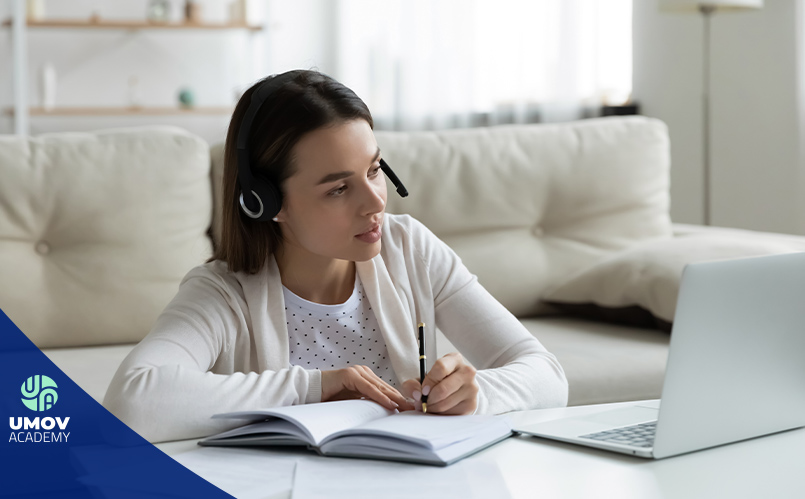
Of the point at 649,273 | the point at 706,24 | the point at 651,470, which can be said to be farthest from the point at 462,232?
the point at 706,24

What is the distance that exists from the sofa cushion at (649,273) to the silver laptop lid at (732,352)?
1.02 metres

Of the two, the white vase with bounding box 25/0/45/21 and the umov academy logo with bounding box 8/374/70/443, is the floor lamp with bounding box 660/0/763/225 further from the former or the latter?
the white vase with bounding box 25/0/45/21

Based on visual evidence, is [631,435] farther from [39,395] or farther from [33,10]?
[33,10]

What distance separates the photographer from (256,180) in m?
1.16

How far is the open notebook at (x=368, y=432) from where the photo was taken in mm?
770

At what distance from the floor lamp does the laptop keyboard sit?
7.67 ft

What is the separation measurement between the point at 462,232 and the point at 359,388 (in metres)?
1.15

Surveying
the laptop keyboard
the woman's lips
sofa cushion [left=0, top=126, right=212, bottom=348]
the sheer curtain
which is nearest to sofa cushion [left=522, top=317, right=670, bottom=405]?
the woman's lips

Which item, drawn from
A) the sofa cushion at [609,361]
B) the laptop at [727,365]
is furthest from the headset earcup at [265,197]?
the sofa cushion at [609,361]

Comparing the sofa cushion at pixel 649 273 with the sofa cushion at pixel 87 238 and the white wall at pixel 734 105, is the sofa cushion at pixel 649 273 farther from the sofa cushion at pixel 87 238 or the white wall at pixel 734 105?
the white wall at pixel 734 105

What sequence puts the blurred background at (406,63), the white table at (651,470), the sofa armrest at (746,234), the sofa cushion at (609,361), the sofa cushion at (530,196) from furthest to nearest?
the blurred background at (406,63), the sofa cushion at (530,196), the sofa armrest at (746,234), the sofa cushion at (609,361), the white table at (651,470)

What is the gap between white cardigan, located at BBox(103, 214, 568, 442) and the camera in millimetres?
975

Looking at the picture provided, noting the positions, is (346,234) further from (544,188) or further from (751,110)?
(751,110)

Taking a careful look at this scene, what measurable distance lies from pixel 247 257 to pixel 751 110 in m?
2.61
